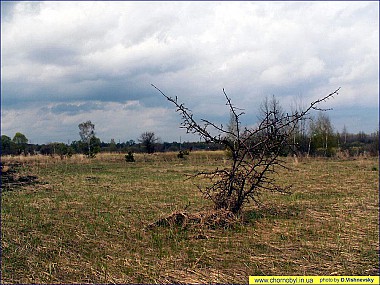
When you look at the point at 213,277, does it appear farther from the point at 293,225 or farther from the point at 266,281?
the point at 293,225

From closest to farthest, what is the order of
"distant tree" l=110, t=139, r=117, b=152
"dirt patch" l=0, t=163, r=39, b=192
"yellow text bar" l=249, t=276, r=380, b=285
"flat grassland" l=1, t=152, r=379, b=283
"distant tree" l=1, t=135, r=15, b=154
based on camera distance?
1. "yellow text bar" l=249, t=276, r=380, b=285
2. "flat grassland" l=1, t=152, r=379, b=283
3. "dirt patch" l=0, t=163, r=39, b=192
4. "distant tree" l=1, t=135, r=15, b=154
5. "distant tree" l=110, t=139, r=117, b=152

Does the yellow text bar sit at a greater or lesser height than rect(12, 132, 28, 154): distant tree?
lesser

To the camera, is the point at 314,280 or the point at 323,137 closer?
the point at 314,280

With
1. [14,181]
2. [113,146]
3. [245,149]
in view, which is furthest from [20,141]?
[245,149]

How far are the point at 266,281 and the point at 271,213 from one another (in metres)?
4.25

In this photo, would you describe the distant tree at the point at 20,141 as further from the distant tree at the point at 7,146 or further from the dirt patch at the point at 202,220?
the dirt patch at the point at 202,220

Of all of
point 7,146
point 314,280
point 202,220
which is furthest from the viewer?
point 7,146

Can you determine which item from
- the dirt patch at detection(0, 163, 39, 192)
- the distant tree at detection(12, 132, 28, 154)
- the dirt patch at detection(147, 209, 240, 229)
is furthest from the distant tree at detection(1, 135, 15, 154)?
the dirt patch at detection(147, 209, 240, 229)

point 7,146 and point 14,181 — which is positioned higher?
point 7,146

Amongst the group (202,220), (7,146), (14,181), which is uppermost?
(7,146)

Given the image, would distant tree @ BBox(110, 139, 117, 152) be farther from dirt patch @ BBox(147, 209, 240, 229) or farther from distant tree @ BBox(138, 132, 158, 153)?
dirt patch @ BBox(147, 209, 240, 229)

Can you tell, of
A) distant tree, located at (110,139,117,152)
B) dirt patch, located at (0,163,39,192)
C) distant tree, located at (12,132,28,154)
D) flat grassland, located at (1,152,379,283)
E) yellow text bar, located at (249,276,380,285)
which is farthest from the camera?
distant tree, located at (110,139,117,152)

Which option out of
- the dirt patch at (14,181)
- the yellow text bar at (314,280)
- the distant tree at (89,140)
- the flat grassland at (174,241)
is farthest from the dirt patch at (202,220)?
the distant tree at (89,140)

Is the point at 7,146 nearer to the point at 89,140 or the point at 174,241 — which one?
the point at 89,140
